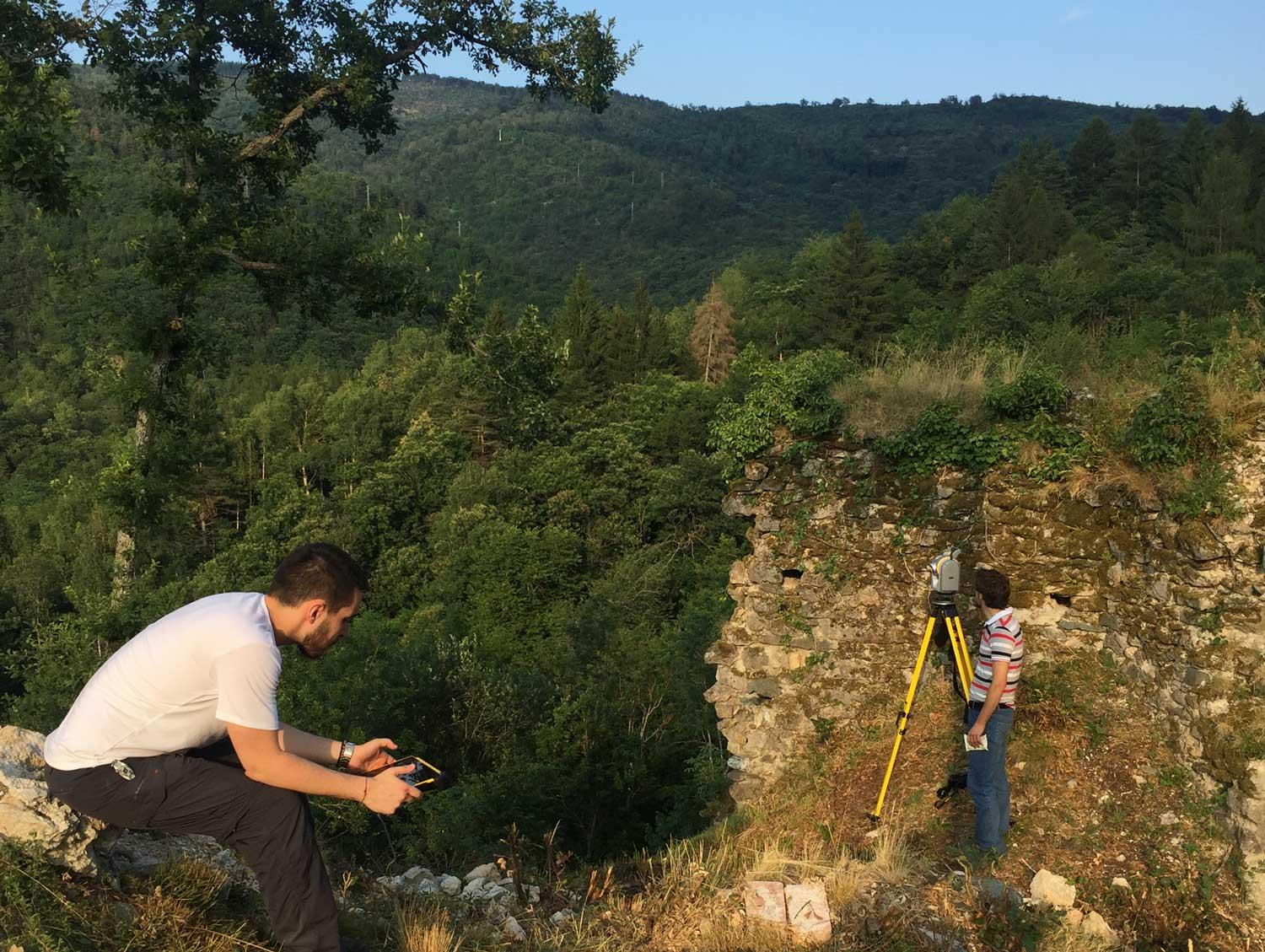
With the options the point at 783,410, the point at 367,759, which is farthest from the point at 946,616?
the point at 367,759

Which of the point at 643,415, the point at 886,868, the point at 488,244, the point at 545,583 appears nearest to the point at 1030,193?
the point at 643,415

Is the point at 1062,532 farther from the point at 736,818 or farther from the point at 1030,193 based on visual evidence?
the point at 1030,193

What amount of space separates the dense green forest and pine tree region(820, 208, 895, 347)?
0.69ft

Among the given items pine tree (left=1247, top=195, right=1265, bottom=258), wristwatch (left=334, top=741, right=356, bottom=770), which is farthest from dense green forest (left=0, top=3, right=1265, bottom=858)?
wristwatch (left=334, top=741, right=356, bottom=770)

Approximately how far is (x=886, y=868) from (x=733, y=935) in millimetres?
1390

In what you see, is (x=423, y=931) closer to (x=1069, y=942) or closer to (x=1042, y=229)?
(x=1069, y=942)

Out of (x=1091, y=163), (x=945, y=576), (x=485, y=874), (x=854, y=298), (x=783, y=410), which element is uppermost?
(x=1091, y=163)

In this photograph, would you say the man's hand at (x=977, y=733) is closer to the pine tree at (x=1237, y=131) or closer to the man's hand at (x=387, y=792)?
the man's hand at (x=387, y=792)

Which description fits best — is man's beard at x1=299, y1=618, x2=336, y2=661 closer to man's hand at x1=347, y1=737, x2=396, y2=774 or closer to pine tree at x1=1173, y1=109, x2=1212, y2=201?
man's hand at x1=347, y1=737, x2=396, y2=774

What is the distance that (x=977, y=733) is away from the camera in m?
5.41

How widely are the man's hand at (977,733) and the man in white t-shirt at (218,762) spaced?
350 cm

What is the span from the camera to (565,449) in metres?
45.3

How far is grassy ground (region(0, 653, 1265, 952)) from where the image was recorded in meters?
3.59

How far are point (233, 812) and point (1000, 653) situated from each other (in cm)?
413
